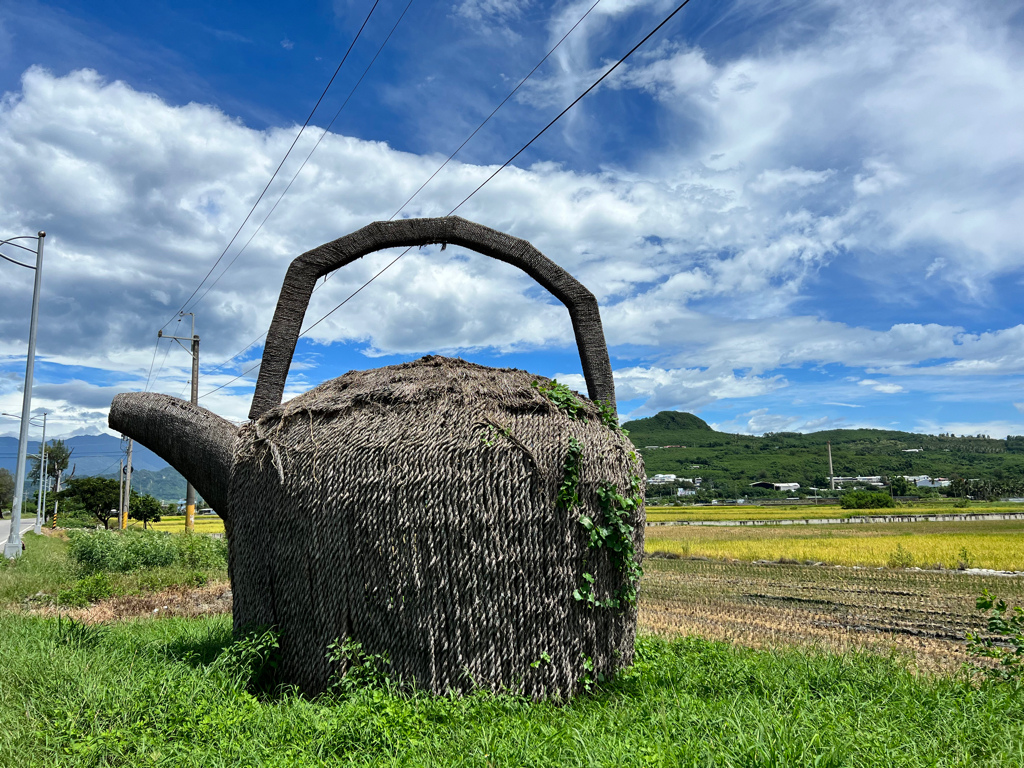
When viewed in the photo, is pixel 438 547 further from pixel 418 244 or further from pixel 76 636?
pixel 76 636

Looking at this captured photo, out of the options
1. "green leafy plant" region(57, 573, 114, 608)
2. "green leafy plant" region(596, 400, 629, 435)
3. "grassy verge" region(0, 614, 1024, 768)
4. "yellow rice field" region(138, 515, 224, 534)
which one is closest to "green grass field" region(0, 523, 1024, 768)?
"grassy verge" region(0, 614, 1024, 768)

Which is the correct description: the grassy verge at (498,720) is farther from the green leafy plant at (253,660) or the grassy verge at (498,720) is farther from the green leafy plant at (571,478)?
the green leafy plant at (571,478)

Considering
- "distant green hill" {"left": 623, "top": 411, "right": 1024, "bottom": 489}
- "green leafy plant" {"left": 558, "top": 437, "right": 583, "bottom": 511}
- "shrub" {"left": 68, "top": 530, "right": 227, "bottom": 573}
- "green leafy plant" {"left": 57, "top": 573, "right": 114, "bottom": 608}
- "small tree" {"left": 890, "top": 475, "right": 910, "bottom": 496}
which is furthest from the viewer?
"distant green hill" {"left": 623, "top": 411, "right": 1024, "bottom": 489}

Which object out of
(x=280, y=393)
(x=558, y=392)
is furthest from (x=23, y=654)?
(x=558, y=392)

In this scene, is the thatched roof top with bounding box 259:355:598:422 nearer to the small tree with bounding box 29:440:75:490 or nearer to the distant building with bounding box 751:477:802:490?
the small tree with bounding box 29:440:75:490

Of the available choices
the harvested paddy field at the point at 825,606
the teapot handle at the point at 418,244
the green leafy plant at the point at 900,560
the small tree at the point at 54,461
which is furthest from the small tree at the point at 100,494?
the teapot handle at the point at 418,244

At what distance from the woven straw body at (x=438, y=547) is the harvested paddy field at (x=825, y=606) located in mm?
3738

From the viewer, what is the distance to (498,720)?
400 centimetres

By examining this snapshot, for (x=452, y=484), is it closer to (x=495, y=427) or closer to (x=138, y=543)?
(x=495, y=427)

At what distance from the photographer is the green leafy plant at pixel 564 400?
17.9 feet

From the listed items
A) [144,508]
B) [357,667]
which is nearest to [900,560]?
[357,667]

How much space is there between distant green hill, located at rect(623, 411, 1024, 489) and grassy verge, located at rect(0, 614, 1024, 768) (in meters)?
113

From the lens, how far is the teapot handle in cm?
584

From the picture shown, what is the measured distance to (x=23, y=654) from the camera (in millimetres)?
5066
